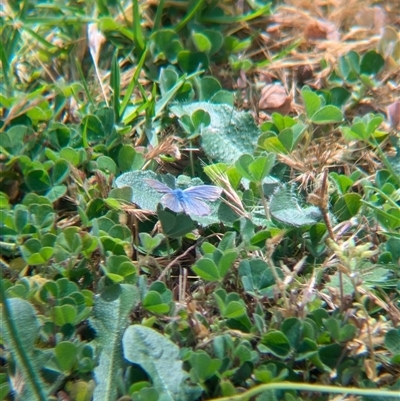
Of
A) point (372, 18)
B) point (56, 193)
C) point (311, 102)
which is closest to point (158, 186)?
point (56, 193)

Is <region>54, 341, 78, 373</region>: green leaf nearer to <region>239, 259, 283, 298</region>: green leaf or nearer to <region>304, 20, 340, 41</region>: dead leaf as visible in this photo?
<region>239, 259, 283, 298</region>: green leaf

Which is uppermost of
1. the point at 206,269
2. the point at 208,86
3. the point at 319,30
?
the point at 319,30

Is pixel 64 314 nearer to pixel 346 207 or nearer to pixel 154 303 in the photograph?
pixel 154 303

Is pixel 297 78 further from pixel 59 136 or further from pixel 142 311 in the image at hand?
pixel 142 311

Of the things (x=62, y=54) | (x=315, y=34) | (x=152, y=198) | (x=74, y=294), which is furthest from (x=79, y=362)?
(x=315, y=34)

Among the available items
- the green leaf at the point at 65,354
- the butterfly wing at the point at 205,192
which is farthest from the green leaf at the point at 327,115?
the green leaf at the point at 65,354

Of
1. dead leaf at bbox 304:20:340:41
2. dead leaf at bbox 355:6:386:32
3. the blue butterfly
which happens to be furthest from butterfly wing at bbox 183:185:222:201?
dead leaf at bbox 355:6:386:32
